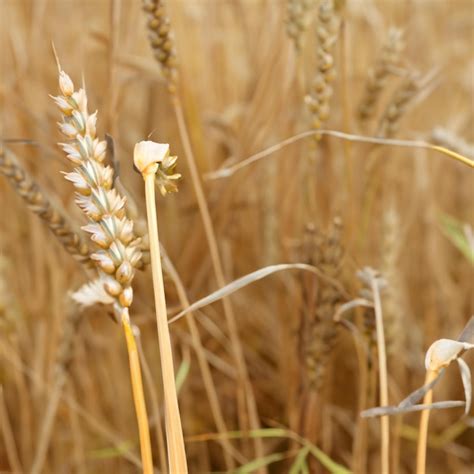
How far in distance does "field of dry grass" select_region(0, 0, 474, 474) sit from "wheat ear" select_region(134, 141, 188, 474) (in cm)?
9

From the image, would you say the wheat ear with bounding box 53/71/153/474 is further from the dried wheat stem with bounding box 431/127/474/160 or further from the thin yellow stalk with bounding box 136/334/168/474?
the dried wheat stem with bounding box 431/127/474/160

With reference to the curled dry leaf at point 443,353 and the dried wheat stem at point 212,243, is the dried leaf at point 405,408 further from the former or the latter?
the dried wheat stem at point 212,243

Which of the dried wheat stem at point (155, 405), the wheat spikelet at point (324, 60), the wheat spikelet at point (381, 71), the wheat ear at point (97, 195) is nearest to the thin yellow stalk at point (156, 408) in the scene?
the dried wheat stem at point (155, 405)

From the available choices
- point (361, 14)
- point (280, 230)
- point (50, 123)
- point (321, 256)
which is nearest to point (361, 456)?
point (321, 256)

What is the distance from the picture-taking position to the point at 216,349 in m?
1.09

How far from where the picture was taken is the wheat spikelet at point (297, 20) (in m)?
0.65

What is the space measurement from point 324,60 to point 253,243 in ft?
1.88

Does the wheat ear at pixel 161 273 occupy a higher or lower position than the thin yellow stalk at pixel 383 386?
higher

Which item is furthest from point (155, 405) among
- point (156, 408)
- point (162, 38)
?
point (162, 38)

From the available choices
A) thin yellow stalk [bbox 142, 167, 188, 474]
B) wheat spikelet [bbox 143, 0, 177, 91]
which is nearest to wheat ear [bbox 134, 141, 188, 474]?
thin yellow stalk [bbox 142, 167, 188, 474]

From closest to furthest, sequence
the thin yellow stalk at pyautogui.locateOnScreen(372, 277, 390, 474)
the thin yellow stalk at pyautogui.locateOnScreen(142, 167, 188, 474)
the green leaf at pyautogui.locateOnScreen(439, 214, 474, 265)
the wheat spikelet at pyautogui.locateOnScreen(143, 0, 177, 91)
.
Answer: the thin yellow stalk at pyautogui.locateOnScreen(142, 167, 188, 474) → the thin yellow stalk at pyautogui.locateOnScreen(372, 277, 390, 474) → the wheat spikelet at pyautogui.locateOnScreen(143, 0, 177, 91) → the green leaf at pyautogui.locateOnScreen(439, 214, 474, 265)

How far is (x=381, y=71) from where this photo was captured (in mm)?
722

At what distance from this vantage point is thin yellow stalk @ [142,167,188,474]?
0.34m

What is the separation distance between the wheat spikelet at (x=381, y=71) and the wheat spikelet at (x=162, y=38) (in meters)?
0.22
